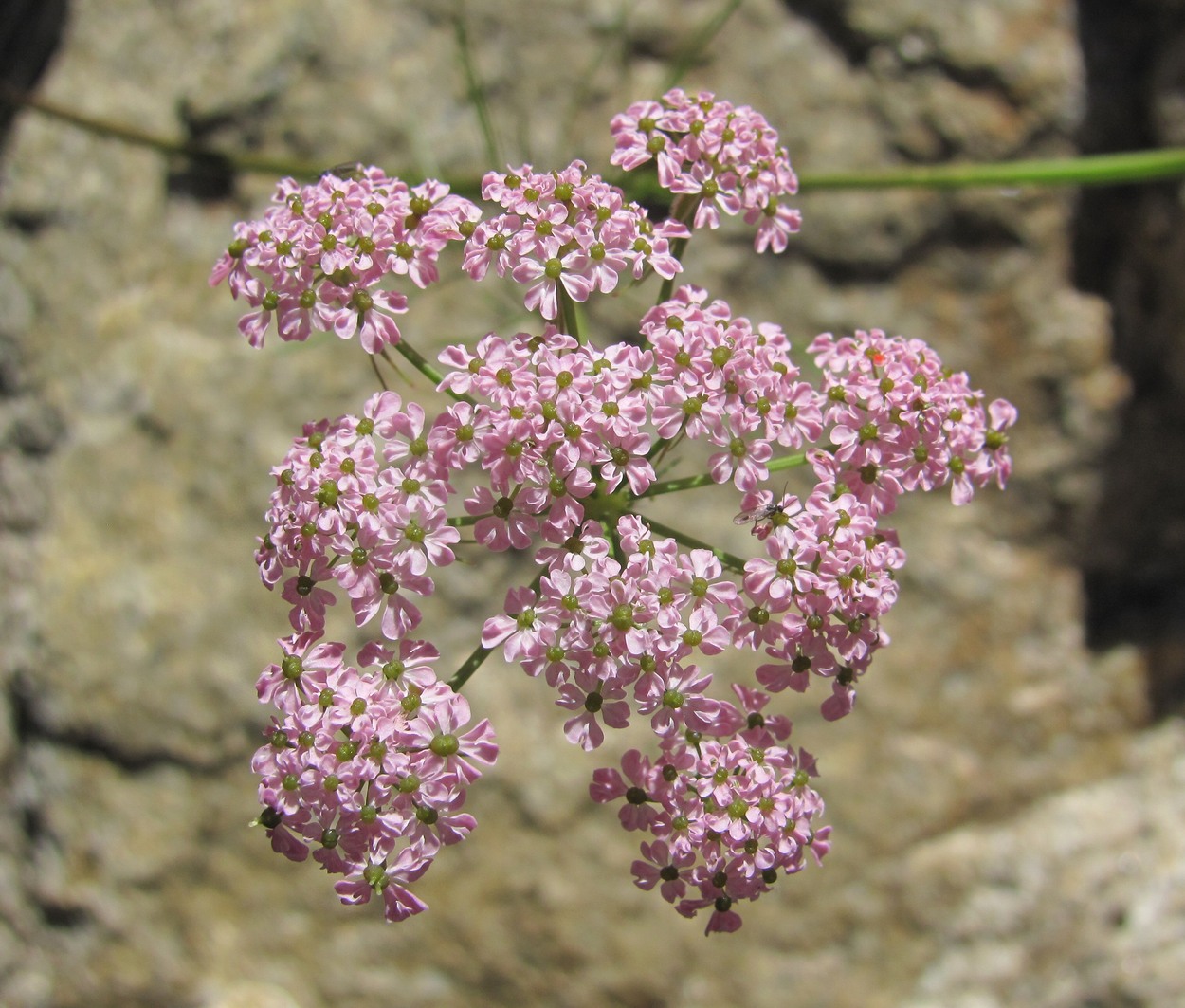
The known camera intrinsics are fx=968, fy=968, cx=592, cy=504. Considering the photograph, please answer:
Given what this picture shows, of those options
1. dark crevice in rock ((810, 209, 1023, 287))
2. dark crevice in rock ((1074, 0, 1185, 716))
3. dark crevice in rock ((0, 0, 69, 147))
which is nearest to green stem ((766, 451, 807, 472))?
dark crevice in rock ((810, 209, 1023, 287))

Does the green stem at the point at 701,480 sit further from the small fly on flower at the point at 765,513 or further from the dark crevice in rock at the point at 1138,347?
the dark crevice in rock at the point at 1138,347

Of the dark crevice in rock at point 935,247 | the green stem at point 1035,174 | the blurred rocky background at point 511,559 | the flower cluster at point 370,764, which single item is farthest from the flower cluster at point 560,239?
the dark crevice in rock at point 935,247

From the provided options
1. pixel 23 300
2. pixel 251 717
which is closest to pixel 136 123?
pixel 23 300

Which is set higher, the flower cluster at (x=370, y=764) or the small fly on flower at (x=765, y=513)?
the small fly on flower at (x=765, y=513)

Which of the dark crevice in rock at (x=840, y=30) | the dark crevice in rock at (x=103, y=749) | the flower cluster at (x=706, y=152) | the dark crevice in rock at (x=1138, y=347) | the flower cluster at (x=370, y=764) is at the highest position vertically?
the dark crevice in rock at (x=840, y=30)

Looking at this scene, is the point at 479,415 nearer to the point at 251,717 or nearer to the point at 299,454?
the point at 299,454
